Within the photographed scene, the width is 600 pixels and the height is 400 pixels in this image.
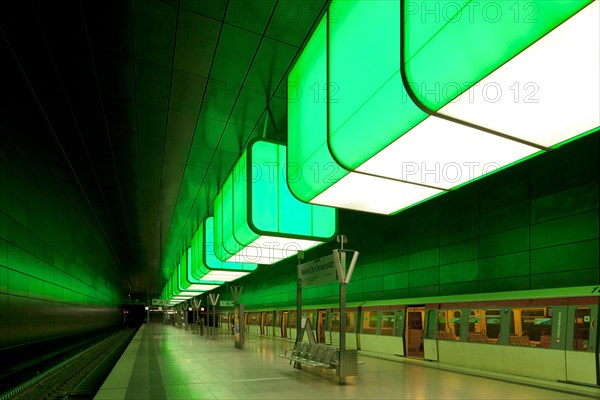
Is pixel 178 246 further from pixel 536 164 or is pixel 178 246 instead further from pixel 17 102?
pixel 536 164

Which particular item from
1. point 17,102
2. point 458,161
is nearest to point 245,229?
point 17,102

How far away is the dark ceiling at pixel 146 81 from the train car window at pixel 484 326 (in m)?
7.00

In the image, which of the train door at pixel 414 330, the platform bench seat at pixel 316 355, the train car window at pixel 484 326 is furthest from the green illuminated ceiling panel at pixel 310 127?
the train door at pixel 414 330

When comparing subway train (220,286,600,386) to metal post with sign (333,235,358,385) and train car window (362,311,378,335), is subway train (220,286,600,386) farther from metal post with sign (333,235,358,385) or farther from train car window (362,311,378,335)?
metal post with sign (333,235,358,385)

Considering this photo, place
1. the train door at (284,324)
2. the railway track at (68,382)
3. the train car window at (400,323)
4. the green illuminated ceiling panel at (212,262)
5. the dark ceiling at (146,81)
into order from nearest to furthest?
the dark ceiling at (146,81) < the railway track at (68,382) < the train car window at (400,323) < the green illuminated ceiling panel at (212,262) < the train door at (284,324)

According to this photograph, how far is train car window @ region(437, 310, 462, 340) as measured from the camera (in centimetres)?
1157

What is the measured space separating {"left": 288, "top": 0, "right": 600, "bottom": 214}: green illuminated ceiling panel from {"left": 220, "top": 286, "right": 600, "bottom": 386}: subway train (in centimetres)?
576

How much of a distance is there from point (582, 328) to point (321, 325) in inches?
519

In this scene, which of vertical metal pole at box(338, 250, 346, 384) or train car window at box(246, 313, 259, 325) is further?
train car window at box(246, 313, 259, 325)

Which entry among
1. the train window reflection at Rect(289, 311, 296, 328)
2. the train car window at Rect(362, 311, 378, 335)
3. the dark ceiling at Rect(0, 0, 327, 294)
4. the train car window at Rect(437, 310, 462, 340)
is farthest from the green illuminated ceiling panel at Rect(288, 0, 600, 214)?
the train window reflection at Rect(289, 311, 296, 328)

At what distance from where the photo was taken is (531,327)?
30.8 ft

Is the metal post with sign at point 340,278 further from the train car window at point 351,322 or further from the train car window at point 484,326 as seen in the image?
the train car window at point 351,322

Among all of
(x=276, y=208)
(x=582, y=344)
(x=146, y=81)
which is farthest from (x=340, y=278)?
(x=146, y=81)

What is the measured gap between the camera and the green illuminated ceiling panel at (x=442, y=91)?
2674mm
